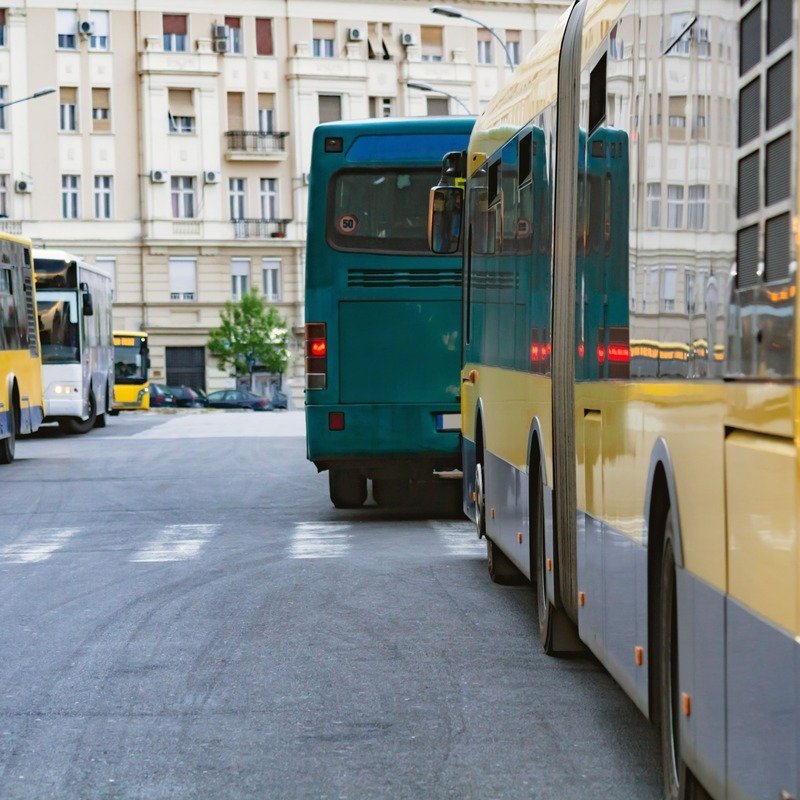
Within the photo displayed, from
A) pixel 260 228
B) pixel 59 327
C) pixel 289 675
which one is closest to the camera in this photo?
pixel 289 675

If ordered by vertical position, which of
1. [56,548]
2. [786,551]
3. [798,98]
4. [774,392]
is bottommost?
[56,548]

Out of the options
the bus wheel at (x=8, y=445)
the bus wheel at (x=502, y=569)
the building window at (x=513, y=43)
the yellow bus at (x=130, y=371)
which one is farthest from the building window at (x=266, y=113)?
the bus wheel at (x=502, y=569)

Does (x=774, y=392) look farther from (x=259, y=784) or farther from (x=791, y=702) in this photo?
(x=259, y=784)

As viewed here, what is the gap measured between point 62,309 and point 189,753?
30.9 m

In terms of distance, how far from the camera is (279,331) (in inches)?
2817

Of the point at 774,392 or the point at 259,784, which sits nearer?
the point at 774,392

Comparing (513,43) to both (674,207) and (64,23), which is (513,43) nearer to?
(64,23)

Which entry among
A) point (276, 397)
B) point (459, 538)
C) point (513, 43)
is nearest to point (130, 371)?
point (276, 397)

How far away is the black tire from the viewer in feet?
124

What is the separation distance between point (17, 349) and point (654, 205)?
2237 cm

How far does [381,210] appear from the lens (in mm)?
16406

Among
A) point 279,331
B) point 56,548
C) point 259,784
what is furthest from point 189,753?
point 279,331

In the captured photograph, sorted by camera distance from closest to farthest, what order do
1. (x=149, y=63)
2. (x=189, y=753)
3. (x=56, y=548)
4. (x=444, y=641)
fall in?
1. (x=189, y=753)
2. (x=444, y=641)
3. (x=56, y=548)
4. (x=149, y=63)

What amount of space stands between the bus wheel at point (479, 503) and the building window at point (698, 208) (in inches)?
265
